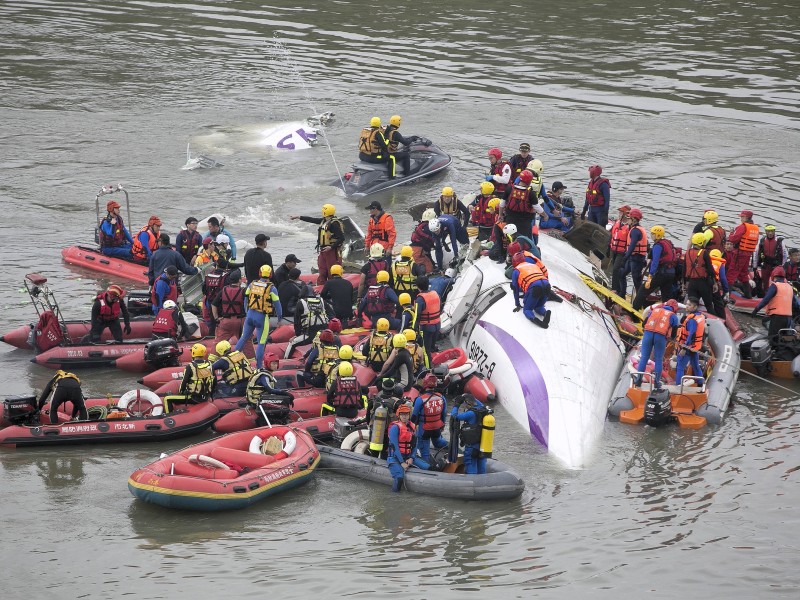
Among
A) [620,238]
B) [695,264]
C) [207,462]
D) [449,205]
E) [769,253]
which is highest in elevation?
[449,205]

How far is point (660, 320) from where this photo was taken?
49.9 ft

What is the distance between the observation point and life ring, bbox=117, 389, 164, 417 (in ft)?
48.6

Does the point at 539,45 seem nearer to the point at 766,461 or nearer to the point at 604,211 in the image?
the point at 604,211

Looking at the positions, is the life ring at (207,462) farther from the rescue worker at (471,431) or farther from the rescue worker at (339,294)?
the rescue worker at (339,294)

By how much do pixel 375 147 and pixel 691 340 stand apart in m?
12.2

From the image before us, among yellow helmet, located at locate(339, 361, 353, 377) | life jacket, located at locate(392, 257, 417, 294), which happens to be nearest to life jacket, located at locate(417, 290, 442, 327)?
life jacket, located at locate(392, 257, 417, 294)

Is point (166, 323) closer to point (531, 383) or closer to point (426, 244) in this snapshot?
point (426, 244)

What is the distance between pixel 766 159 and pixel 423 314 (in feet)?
51.1

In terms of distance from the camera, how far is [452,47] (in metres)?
40.0

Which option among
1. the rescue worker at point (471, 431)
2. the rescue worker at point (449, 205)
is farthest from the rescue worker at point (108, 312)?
the rescue worker at point (471, 431)

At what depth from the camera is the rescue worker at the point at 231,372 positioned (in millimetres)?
15062

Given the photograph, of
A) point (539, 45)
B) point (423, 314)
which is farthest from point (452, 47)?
point (423, 314)

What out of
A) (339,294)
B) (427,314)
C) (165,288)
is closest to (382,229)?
(339,294)

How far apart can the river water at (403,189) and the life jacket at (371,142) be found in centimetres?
113
